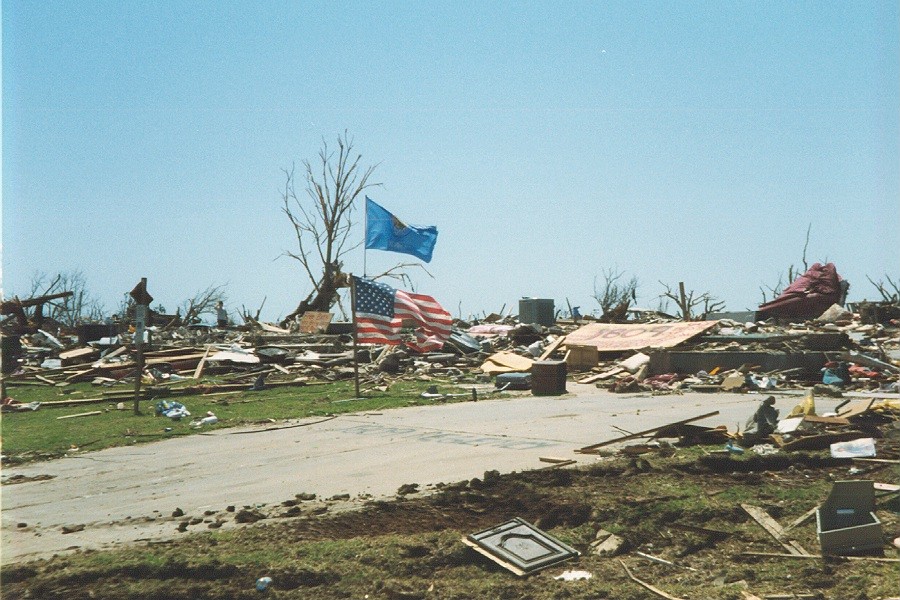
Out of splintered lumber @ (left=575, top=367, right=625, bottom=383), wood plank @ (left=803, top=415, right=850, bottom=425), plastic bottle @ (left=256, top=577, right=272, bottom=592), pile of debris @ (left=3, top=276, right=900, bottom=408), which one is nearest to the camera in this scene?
plastic bottle @ (left=256, top=577, right=272, bottom=592)

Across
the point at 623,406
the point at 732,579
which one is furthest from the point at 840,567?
the point at 623,406

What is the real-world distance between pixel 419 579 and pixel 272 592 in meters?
0.78

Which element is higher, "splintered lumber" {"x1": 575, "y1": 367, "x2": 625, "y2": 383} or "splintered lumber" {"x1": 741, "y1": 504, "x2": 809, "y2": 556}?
"splintered lumber" {"x1": 741, "y1": 504, "x2": 809, "y2": 556}

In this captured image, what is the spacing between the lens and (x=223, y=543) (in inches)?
206

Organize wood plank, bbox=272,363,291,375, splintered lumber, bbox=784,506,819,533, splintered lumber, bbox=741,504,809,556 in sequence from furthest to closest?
wood plank, bbox=272,363,291,375
splintered lumber, bbox=784,506,819,533
splintered lumber, bbox=741,504,809,556

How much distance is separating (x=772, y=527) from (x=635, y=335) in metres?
17.1

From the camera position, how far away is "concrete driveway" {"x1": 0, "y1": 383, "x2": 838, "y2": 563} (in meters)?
6.21

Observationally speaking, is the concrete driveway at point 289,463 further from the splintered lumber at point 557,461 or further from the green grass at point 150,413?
the green grass at point 150,413

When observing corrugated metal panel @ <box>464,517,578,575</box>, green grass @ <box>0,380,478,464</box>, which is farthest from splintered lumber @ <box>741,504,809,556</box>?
green grass @ <box>0,380,478,464</box>

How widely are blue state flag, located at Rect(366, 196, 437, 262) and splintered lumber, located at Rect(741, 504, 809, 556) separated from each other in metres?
12.1

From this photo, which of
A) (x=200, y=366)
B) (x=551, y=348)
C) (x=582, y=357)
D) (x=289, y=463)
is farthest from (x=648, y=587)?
(x=200, y=366)

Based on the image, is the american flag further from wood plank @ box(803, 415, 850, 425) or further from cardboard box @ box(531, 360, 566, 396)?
wood plank @ box(803, 415, 850, 425)

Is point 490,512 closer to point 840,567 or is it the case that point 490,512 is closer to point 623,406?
point 840,567

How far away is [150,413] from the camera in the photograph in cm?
1363
